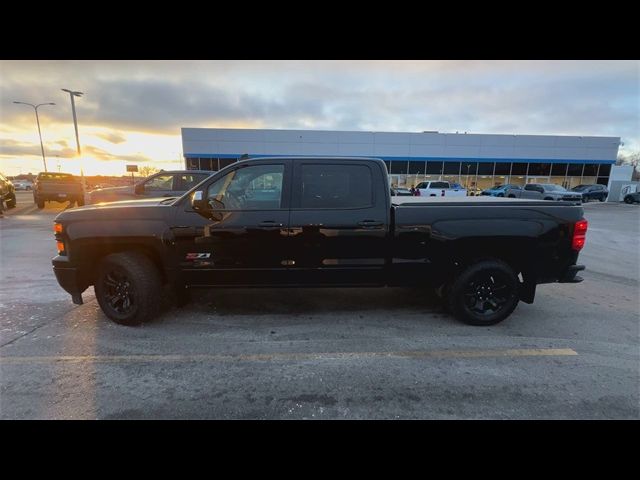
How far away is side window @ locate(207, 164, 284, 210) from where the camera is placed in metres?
3.78

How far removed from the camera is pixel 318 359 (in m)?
3.16

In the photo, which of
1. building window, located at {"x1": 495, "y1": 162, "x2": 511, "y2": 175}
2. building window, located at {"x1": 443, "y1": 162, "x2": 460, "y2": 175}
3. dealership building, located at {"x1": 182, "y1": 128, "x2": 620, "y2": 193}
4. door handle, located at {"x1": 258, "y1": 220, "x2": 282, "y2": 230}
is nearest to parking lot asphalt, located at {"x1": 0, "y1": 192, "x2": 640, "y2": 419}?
door handle, located at {"x1": 258, "y1": 220, "x2": 282, "y2": 230}

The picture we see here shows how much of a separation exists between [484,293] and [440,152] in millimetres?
31187

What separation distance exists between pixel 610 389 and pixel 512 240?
5.52 feet

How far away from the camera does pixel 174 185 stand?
9.58 meters

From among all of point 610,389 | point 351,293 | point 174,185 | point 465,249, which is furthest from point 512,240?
point 174,185

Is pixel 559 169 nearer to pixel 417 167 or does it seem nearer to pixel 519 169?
pixel 519 169

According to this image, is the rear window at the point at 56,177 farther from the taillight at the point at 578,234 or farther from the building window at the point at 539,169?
the building window at the point at 539,169

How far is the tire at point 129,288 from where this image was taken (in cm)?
374

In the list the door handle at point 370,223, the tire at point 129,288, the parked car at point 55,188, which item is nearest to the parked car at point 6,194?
the parked car at point 55,188

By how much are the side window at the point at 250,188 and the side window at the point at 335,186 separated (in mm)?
Answer: 320

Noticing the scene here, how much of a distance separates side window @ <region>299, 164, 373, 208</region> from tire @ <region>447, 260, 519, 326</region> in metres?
1.53

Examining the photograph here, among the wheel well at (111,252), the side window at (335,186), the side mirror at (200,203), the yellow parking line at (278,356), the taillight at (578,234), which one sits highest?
the side window at (335,186)

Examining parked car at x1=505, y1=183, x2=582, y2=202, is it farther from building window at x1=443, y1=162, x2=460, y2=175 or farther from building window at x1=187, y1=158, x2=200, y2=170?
building window at x1=187, y1=158, x2=200, y2=170
